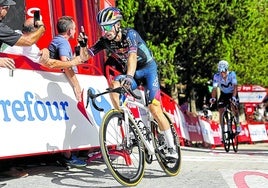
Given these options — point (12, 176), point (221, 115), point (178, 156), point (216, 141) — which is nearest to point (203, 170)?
point (178, 156)

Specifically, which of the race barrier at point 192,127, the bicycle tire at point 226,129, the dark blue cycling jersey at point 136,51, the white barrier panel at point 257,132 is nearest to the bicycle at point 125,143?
the dark blue cycling jersey at point 136,51

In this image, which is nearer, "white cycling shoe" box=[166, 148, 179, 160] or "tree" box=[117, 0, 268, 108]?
"white cycling shoe" box=[166, 148, 179, 160]

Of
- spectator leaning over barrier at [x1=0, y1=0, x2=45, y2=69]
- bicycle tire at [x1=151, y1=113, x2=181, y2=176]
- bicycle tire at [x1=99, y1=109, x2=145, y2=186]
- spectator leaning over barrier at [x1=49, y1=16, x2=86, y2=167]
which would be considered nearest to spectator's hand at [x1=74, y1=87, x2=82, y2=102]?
spectator leaning over barrier at [x1=49, y1=16, x2=86, y2=167]

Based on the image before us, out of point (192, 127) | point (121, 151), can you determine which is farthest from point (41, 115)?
point (192, 127)

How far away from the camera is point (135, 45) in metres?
5.57

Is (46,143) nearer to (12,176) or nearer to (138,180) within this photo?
(12,176)

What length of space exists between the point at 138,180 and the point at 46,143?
1.23 m

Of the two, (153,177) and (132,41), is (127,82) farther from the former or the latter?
(153,177)

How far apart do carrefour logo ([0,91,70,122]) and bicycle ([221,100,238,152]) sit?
5578mm

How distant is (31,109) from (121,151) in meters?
1.17

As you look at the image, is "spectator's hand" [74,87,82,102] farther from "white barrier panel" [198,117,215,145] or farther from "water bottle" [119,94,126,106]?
"white barrier panel" [198,117,215,145]

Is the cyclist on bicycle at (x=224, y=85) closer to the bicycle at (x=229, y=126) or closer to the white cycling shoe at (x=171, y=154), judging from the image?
the bicycle at (x=229, y=126)

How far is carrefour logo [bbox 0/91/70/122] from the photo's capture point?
5434 mm

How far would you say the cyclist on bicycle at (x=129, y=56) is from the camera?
17.9 feet
